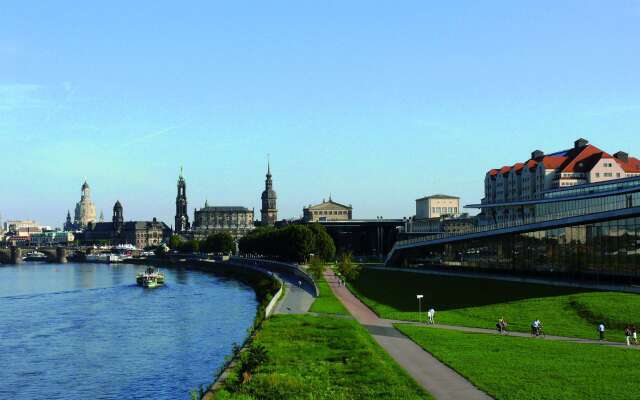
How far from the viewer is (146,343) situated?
231 ft

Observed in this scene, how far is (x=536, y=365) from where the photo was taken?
4178 centimetres

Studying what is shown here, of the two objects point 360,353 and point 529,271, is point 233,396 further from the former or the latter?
point 529,271

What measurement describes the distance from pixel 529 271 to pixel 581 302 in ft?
64.5

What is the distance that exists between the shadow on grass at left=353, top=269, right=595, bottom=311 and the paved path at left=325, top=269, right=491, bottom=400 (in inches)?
455

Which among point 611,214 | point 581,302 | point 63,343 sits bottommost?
point 63,343

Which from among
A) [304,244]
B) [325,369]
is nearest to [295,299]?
[325,369]

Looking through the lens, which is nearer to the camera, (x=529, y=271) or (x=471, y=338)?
(x=471, y=338)

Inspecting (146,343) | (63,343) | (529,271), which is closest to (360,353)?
(146,343)

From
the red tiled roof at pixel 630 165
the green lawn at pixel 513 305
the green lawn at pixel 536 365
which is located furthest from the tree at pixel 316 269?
the red tiled roof at pixel 630 165

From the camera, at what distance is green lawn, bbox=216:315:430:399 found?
3625 centimetres

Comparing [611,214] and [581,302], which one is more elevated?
[611,214]

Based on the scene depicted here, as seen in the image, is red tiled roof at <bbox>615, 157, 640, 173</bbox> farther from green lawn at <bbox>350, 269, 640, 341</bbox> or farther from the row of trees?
green lawn at <bbox>350, 269, 640, 341</bbox>

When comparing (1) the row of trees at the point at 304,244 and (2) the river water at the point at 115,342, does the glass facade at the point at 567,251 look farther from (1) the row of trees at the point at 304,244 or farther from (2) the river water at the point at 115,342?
(1) the row of trees at the point at 304,244

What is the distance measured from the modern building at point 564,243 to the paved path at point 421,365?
22362mm
